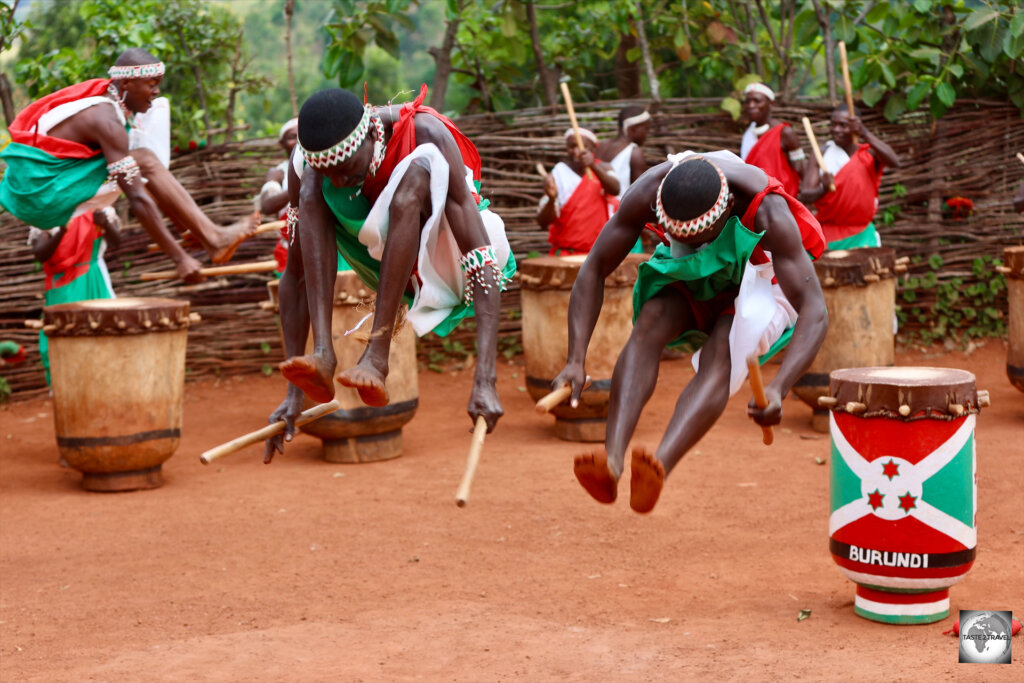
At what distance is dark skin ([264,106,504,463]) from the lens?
3568mm

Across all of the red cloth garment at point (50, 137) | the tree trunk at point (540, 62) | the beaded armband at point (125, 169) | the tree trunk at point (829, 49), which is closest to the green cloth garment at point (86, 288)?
the red cloth garment at point (50, 137)

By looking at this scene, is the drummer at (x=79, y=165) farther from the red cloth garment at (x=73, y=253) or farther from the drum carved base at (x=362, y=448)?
the drum carved base at (x=362, y=448)

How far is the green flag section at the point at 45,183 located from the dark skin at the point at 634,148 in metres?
4.61

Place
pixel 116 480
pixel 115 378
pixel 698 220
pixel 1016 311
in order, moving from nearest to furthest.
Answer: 1. pixel 698 220
2. pixel 115 378
3. pixel 116 480
4. pixel 1016 311

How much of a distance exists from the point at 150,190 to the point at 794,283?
2.80 metres

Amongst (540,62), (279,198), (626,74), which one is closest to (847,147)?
(540,62)

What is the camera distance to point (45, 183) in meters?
5.53

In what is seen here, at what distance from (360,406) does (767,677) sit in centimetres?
383

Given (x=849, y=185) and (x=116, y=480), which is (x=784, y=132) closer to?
(x=849, y=185)

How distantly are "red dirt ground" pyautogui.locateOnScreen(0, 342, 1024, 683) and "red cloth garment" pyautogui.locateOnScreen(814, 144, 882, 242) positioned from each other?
161 centimetres

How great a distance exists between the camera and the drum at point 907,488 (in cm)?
506

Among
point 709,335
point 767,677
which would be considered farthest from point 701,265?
point 767,677

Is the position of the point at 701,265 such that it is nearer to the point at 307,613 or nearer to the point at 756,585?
the point at 756,585

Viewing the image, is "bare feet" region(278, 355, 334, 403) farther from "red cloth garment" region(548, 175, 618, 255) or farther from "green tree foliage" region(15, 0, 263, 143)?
"green tree foliage" region(15, 0, 263, 143)
